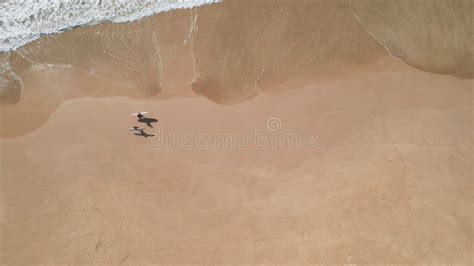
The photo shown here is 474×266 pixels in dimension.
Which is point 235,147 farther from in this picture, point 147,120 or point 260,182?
point 147,120

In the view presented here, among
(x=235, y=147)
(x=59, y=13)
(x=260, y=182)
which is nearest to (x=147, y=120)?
(x=235, y=147)

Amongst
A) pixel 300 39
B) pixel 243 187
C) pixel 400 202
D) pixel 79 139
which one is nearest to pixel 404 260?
pixel 400 202

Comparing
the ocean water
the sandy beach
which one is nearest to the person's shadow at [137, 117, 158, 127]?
the sandy beach

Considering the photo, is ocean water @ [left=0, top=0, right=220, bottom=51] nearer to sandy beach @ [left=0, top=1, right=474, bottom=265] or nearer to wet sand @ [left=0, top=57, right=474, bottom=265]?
sandy beach @ [left=0, top=1, right=474, bottom=265]

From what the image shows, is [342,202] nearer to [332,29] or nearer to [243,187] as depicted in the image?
[243,187]

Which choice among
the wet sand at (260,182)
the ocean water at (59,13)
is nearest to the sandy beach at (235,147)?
the wet sand at (260,182)

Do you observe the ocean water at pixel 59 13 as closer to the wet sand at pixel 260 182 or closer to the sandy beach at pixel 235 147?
the sandy beach at pixel 235 147
